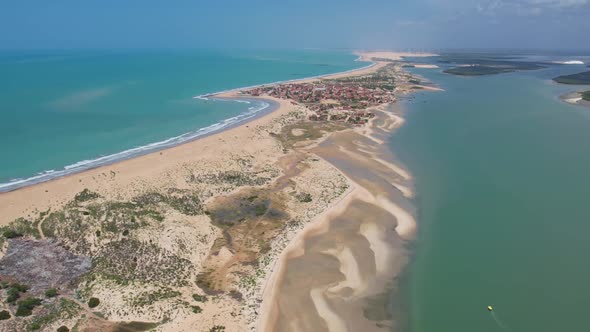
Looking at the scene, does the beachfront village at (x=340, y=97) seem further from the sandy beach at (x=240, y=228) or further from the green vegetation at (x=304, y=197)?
the green vegetation at (x=304, y=197)

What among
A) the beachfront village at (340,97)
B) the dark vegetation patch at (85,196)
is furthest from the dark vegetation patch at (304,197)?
the beachfront village at (340,97)

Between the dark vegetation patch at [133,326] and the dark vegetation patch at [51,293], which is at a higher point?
the dark vegetation patch at [51,293]

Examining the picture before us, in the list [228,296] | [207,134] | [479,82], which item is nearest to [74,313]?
[228,296]

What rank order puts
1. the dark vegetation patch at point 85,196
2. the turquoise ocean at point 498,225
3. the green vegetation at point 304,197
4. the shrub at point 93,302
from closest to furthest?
the shrub at point 93,302 → the turquoise ocean at point 498,225 → the dark vegetation patch at point 85,196 → the green vegetation at point 304,197

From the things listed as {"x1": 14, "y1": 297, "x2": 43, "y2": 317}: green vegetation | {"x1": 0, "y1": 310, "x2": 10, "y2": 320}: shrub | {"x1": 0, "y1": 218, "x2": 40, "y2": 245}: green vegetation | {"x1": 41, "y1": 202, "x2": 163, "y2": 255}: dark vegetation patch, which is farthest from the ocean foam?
{"x1": 0, "y1": 310, "x2": 10, "y2": 320}: shrub

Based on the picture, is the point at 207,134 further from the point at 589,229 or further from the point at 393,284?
the point at 589,229

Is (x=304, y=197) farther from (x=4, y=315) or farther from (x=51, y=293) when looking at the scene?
(x=4, y=315)

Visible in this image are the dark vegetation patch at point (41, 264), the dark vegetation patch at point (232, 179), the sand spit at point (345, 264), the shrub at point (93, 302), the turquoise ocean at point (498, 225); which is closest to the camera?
the shrub at point (93, 302)
